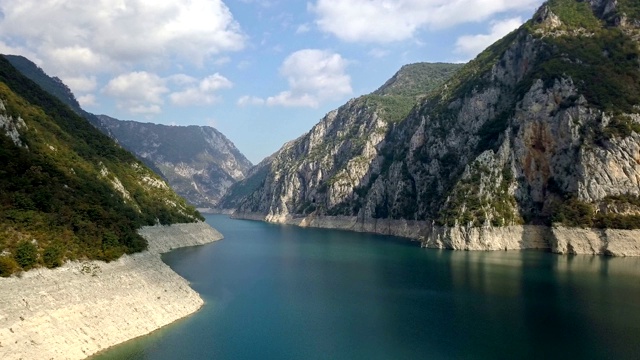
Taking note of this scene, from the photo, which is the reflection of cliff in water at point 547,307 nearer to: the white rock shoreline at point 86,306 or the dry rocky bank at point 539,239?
the dry rocky bank at point 539,239

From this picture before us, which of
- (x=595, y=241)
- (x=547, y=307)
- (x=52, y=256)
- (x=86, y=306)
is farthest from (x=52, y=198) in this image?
(x=595, y=241)

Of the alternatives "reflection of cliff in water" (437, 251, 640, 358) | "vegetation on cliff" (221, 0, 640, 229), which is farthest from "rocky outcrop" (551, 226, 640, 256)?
"reflection of cliff in water" (437, 251, 640, 358)

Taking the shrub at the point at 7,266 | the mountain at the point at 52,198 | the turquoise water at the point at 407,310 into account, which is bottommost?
the turquoise water at the point at 407,310

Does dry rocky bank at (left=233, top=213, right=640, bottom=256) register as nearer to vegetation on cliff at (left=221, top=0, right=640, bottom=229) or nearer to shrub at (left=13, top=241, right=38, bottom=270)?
vegetation on cliff at (left=221, top=0, right=640, bottom=229)

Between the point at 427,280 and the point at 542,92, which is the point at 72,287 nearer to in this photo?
the point at 427,280

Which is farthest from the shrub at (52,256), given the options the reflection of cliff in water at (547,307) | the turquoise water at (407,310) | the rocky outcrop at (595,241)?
the rocky outcrop at (595,241)
